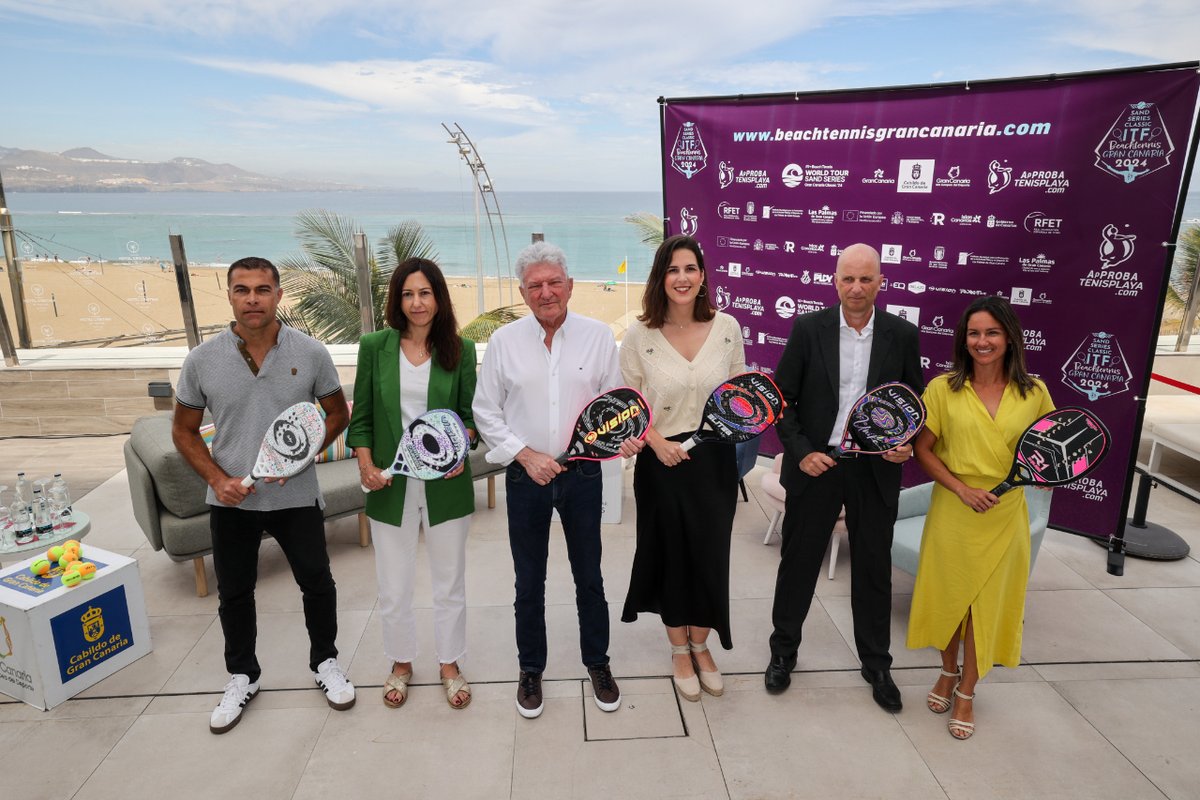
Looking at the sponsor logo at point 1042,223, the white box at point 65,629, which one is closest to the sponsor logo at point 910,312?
the sponsor logo at point 1042,223

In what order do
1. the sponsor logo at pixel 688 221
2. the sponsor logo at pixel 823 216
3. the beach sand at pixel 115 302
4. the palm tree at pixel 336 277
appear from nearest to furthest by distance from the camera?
the sponsor logo at pixel 823 216 → the sponsor logo at pixel 688 221 → the palm tree at pixel 336 277 → the beach sand at pixel 115 302

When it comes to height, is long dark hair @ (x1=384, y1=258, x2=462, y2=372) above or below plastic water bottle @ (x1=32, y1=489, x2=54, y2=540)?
above

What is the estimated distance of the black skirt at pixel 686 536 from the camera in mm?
2525

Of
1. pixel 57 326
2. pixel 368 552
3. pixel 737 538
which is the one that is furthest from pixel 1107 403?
pixel 57 326

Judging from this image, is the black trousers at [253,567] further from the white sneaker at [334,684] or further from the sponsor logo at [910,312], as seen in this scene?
the sponsor logo at [910,312]

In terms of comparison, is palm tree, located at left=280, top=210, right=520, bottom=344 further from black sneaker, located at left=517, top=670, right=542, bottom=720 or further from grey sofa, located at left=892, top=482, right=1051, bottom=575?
black sneaker, located at left=517, top=670, right=542, bottom=720

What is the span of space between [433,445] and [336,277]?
207 inches

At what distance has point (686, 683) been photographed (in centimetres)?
278

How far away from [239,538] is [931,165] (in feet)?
13.1

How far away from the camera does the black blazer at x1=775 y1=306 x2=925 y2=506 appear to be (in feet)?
8.18

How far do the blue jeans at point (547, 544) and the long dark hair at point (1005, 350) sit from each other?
52.1 inches

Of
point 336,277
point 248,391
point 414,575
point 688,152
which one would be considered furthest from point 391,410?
point 336,277

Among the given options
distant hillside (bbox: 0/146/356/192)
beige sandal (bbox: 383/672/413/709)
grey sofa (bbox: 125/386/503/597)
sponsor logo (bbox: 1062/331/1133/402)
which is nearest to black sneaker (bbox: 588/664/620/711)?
beige sandal (bbox: 383/672/413/709)

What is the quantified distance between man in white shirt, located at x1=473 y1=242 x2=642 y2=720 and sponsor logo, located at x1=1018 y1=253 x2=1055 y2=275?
2686 mm
